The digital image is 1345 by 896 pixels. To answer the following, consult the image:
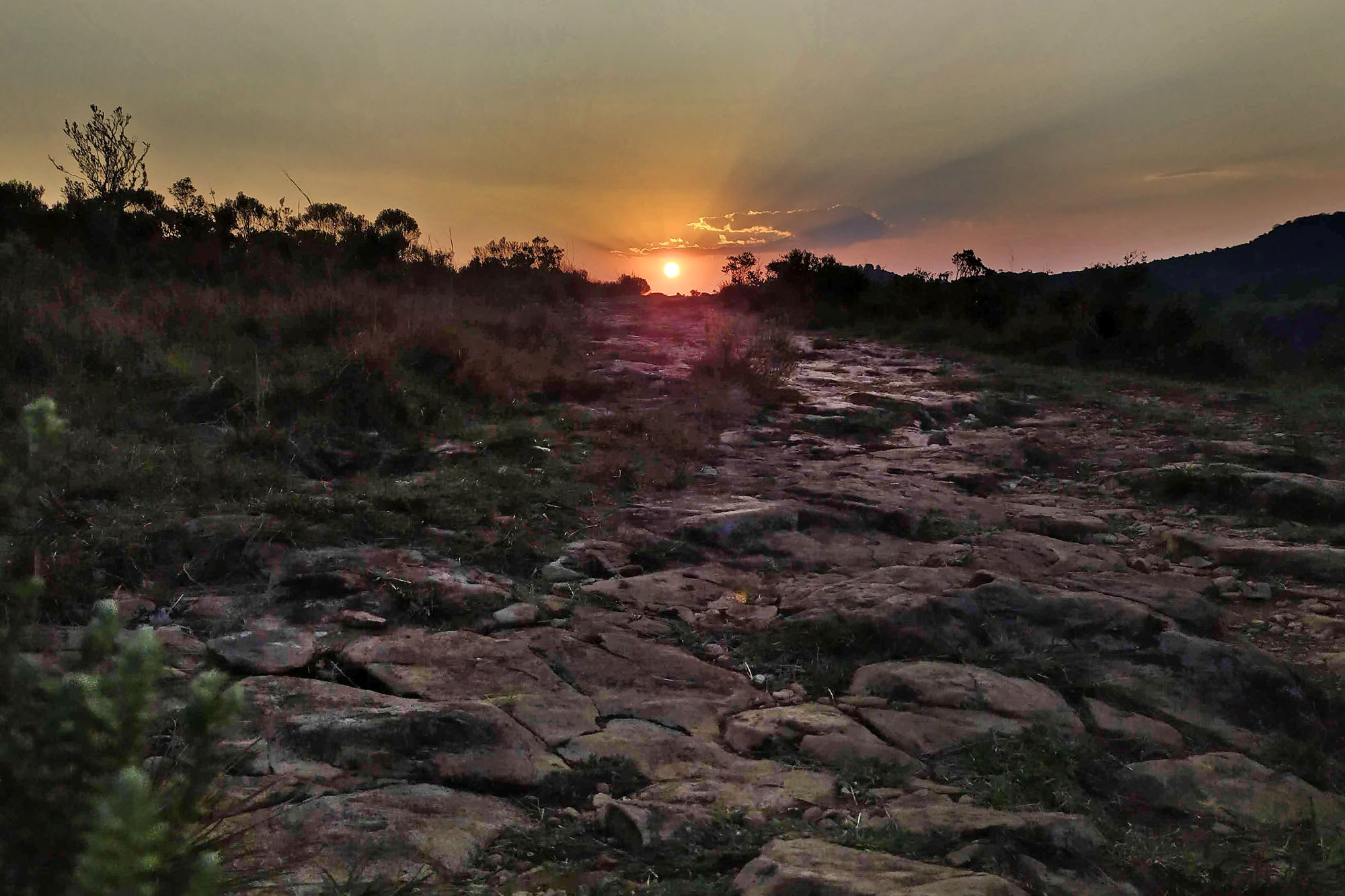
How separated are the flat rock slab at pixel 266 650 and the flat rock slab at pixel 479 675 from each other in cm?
16

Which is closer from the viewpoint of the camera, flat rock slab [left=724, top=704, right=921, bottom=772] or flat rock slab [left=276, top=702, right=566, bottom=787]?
flat rock slab [left=276, top=702, right=566, bottom=787]

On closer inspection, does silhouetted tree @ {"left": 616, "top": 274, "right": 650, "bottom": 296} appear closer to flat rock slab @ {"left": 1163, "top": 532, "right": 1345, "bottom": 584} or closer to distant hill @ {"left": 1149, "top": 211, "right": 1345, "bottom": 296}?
flat rock slab @ {"left": 1163, "top": 532, "right": 1345, "bottom": 584}

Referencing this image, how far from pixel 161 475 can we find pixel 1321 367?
1462cm

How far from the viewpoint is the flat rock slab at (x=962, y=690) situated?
8.73ft

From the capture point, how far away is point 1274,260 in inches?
2009

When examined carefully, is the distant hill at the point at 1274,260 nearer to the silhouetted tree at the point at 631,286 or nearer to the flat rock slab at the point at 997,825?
the silhouetted tree at the point at 631,286

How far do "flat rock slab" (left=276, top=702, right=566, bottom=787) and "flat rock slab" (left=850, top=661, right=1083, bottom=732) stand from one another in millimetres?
1260

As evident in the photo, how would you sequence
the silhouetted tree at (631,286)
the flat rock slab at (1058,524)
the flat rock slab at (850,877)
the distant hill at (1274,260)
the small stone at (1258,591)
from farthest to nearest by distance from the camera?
the distant hill at (1274,260) < the silhouetted tree at (631,286) < the flat rock slab at (1058,524) < the small stone at (1258,591) < the flat rock slab at (850,877)

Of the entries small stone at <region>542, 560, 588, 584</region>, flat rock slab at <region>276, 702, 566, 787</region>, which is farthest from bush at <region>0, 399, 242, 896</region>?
small stone at <region>542, 560, 588, 584</region>

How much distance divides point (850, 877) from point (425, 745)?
4.12ft

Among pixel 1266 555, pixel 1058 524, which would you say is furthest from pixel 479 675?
pixel 1266 555

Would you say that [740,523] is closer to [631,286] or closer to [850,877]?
[850,877]

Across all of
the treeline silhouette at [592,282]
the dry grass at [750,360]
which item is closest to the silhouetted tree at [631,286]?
the treeline silhouette at [592,282]

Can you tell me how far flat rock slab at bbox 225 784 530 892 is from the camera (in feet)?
5.49
